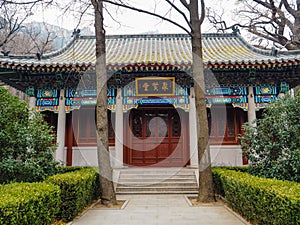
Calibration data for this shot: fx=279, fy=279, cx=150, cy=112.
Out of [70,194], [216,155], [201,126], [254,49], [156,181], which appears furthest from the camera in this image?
[254,49]

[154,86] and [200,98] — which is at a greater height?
[154,86]

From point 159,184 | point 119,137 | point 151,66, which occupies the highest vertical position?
point 151,66

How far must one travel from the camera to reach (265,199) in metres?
3.87

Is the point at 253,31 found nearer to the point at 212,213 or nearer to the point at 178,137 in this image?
the point at 178,137

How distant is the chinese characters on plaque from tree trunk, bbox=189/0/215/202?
108 inches

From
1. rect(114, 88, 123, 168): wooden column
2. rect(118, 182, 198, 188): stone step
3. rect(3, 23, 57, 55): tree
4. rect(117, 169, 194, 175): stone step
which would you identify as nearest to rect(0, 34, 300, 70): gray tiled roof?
rect(114, 88, 123, 168): wooden column

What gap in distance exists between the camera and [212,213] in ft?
17.0

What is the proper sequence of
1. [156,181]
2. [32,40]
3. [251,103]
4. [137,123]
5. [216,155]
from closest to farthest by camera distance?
1. [156,181]
2. [251,103]
3. [216,155]
4. [137,123]
5. [32,40]

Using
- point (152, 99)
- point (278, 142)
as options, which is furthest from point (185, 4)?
point (278, 142)

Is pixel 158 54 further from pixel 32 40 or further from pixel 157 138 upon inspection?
pixel 32 40

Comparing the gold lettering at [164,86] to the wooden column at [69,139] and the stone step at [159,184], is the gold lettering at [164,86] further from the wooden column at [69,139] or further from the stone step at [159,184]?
the wooden column at [69,139]

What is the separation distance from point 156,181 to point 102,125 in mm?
2672

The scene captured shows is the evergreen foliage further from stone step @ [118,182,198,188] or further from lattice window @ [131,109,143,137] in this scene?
lattice window @ [131,109,143,137]

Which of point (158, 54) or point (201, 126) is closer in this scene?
point (201, 126)
